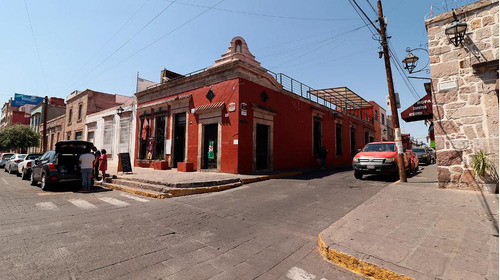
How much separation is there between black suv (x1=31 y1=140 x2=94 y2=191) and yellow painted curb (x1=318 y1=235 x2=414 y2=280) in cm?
959

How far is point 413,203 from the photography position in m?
5.36

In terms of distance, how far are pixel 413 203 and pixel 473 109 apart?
3.50 m

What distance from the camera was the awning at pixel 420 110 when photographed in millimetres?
9375

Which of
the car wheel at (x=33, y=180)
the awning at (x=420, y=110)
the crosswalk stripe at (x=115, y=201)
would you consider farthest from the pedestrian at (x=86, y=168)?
the awning at (x=420, y=110)

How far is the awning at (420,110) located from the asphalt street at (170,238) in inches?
215

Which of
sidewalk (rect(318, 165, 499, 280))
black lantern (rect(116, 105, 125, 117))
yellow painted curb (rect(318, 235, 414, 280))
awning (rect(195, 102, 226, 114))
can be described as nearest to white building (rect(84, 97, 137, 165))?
black lantern (rect(116, 105, 125, 117))

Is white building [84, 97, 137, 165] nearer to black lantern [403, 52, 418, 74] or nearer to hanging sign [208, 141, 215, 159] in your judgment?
hanging sign [208, 141, 215, 159]

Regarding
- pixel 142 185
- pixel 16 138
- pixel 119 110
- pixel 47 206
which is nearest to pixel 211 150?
pixel 142 185

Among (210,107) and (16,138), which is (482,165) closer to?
(210,107)

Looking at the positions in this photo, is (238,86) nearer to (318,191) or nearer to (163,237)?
(318,191)

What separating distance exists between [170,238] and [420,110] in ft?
34.6

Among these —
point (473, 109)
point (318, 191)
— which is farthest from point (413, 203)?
point (473, 109)

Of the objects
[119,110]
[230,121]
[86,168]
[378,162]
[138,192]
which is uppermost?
[119,110]

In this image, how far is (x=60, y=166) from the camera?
8.86m
